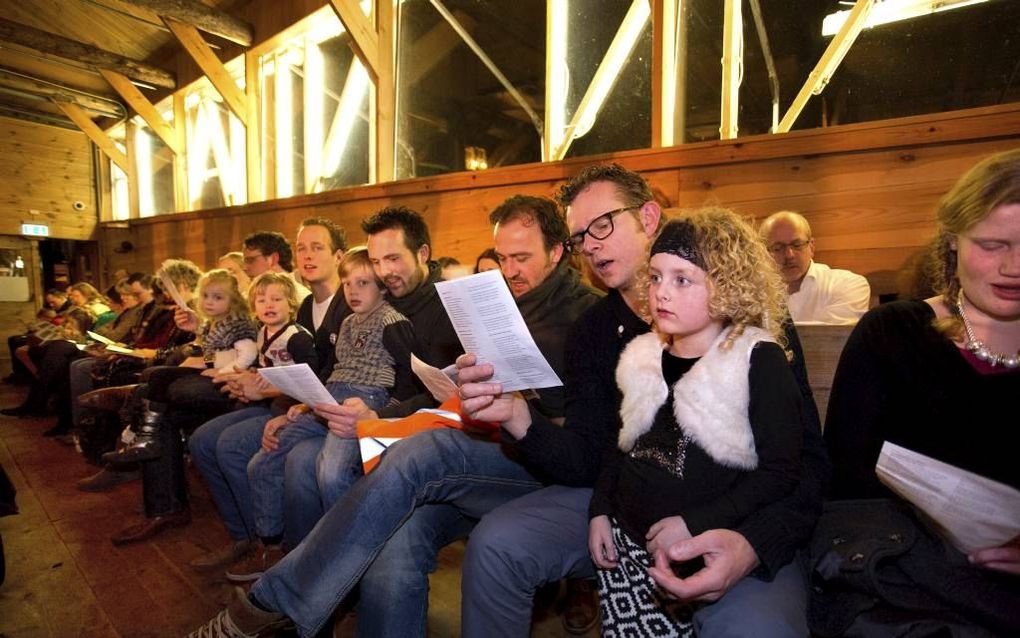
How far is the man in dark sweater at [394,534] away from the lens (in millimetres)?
1288

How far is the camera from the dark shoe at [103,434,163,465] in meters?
2.40

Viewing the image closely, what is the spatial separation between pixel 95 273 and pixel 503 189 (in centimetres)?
838

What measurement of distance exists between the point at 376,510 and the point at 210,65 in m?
6.07

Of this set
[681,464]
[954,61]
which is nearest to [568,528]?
[681,464]

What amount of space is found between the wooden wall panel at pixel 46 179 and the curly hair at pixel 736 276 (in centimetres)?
1060

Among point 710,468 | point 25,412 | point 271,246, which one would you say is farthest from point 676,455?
point 25,412

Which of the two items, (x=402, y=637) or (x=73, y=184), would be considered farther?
(x=73, y=184)

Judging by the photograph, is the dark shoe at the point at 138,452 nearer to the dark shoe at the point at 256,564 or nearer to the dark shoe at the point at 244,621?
the dark shoe at the point at 256,564

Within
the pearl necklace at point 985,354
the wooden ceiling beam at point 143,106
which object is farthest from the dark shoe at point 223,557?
the wooden ceiling beam at point 143,106

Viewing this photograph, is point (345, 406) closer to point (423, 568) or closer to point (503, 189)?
point (423, 568)

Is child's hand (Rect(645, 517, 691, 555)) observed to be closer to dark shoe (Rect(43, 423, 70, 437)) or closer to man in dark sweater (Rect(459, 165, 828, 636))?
man in dark sweater (Rect(459, 165, 828, 636))

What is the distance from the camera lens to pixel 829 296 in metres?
2.45

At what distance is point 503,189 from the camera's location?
3887 mm

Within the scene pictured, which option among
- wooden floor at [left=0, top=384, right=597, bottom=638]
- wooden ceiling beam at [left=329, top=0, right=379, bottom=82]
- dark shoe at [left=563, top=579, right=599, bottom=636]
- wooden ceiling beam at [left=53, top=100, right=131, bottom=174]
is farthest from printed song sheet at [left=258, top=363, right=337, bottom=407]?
wooden ceiling beam at [left=53, top=100, right=131, bottom=174]
